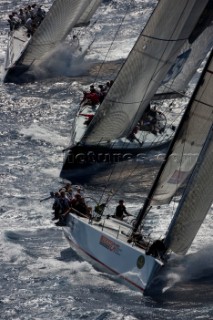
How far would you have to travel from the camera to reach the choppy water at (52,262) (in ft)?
85.8

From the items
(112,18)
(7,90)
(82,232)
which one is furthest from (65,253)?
(112,18)

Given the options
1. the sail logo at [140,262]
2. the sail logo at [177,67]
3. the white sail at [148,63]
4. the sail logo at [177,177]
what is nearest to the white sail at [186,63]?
the sail logo at [177,67]

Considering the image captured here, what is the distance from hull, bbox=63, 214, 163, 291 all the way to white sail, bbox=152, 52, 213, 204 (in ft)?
Answer: 4.99

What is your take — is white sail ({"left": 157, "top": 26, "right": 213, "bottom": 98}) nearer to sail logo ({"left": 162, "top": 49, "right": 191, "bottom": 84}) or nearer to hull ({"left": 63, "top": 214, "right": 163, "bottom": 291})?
sail logo ({"left": 162, "top": 49, "right": 191, "bottom": 84})

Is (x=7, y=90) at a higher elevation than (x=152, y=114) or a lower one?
lower

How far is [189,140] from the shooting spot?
27.4 m

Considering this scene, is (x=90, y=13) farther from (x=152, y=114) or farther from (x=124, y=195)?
(x=124, y=195)

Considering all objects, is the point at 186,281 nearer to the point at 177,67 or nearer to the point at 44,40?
the point at 177,67

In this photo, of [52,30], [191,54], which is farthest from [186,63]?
[52,30]

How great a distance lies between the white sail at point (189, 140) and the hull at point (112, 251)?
152cm

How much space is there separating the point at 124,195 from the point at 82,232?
21.3ft

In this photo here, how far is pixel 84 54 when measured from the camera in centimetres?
5378

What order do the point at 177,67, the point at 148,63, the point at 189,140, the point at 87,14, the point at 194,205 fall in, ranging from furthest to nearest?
the point at 87,14, the point at 177,67, the point at 148,63, the point at 189,140, the point at 194,205

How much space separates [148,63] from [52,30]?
1718cm
